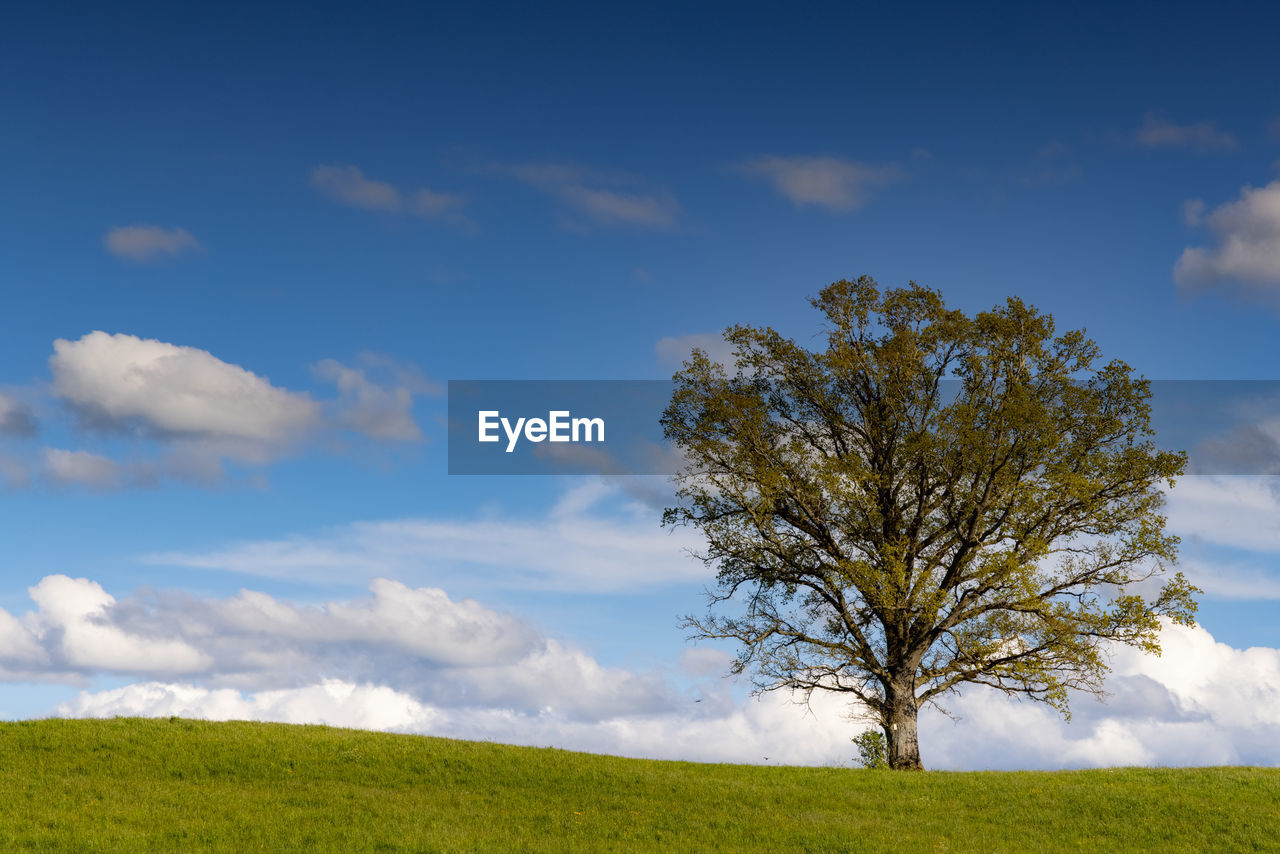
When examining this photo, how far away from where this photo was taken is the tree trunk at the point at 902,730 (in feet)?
98.7

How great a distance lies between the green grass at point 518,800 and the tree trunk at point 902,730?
212 cm

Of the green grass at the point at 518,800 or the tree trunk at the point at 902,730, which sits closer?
the green grass at the point at 518,800

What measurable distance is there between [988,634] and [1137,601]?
4.25 meters

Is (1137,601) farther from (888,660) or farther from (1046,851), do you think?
(1046,851)

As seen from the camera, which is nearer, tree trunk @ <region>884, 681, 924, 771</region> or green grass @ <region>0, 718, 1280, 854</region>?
green grass @ <region>0, 718, 1280, 854</region>

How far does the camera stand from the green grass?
1978 centimetres

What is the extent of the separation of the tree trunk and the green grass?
2.12 meters

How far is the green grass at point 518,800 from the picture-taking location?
19781 millimetres

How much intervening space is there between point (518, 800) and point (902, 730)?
40.9 ft

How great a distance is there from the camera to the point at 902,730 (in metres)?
30.2

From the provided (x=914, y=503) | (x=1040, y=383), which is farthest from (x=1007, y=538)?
(x=1040, y=383)

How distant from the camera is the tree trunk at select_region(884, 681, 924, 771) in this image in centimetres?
3009

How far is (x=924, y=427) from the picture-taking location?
31453 mm

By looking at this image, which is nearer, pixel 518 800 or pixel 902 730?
pixel 518 800
